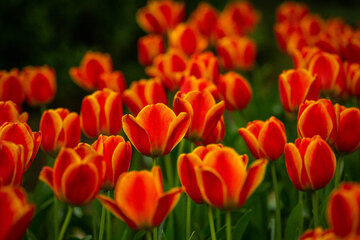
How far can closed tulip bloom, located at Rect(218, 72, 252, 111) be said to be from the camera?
1.58m

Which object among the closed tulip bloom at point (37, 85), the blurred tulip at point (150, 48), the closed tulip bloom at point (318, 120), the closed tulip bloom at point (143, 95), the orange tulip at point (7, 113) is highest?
the closed tulip bloom at point (318, 120)

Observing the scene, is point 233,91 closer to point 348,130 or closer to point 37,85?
point 348,130

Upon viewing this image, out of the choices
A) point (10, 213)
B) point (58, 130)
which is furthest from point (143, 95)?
point (10, 213)

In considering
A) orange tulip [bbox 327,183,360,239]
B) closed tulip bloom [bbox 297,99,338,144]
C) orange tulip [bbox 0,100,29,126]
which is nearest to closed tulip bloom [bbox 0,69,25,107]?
orange tulip [bbox 0,100,29,126]

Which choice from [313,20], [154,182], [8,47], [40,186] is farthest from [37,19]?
[154,182]

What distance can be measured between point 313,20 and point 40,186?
5.41 feet

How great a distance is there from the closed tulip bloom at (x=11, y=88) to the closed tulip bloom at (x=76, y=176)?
697 mm

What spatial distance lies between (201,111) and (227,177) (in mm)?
310

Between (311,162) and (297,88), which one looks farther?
(297,88)

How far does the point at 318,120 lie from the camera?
1.12 metres

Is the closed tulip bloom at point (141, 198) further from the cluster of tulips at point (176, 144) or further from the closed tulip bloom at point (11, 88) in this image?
the closed tulip bloom at point (11, 88)

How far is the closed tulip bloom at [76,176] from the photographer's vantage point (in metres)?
0.90

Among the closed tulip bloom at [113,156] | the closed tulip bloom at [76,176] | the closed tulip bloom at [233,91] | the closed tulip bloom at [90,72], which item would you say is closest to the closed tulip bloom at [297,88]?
the closed tulip bloom at [233,91]

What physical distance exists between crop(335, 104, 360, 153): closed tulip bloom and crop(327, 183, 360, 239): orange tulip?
1.27 ft
